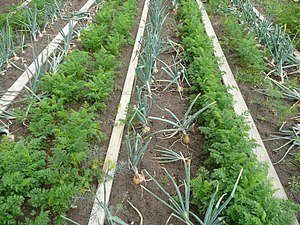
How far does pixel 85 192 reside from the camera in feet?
7.10

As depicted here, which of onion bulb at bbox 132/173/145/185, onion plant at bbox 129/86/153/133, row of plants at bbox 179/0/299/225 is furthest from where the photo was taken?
onion plant at bbox 129/86/153/133

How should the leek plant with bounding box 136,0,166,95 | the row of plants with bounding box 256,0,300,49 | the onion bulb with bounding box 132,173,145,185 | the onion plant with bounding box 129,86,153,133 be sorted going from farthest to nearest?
1. the row of plants with bounding box 256,0,300,49
2. the leek plant with bounding box 136,0,166,95
3. the onion plant with bounding box 129,86,153,133
4. the onion bulb with bounding box 132,173,145,185

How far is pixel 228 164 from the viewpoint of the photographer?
2168mm

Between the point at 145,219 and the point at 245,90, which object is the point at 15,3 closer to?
the point at 245,90

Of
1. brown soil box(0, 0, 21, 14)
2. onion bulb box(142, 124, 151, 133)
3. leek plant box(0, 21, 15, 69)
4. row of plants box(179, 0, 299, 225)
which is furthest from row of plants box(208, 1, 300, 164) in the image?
brown soil box(0, 0, 21, 14)

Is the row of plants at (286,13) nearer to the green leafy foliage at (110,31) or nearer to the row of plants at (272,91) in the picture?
the row of plants at (272,91)

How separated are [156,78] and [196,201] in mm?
1696

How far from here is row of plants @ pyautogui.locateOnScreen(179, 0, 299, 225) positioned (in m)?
1.87

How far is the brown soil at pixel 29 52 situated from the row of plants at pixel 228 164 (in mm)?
1701

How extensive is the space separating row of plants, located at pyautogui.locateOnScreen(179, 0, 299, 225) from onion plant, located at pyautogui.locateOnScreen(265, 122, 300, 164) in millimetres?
493

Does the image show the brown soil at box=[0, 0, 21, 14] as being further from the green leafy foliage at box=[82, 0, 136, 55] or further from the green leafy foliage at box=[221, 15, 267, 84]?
the green leafy foliage at box=[221, 15, 267, 84]

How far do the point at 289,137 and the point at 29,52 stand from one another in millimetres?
3035

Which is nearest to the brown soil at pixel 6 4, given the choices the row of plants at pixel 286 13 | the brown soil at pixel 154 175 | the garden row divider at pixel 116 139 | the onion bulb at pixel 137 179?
the garden row divider at pixel 116 139

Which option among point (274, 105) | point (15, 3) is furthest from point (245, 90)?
point (15, 3)
